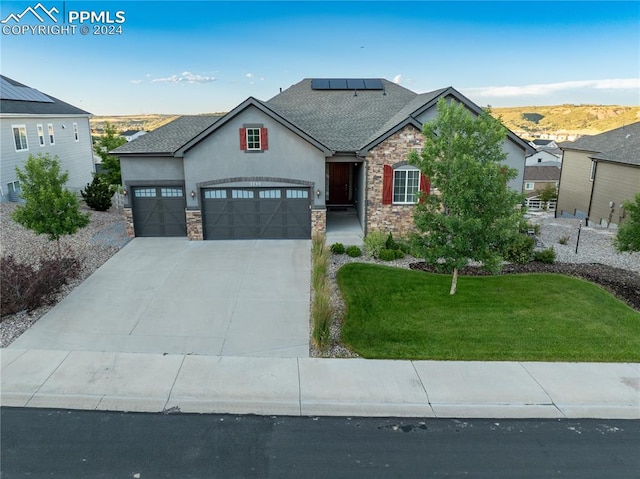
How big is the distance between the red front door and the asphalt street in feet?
62.1

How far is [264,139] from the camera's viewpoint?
1845 cm

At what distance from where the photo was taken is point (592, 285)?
557 inches

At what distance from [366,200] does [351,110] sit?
23.1 ft

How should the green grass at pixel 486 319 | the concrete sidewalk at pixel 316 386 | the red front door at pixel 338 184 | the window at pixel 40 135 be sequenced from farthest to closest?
the window at pixel 40 135, the red front door at pixel 338 184, the green grass at pixel 486 319, the concrete sidewalk at pixel 316 386

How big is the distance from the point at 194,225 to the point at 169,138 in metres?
4.29

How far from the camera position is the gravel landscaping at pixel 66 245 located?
42.8 ft

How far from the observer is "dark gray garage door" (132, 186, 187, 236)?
19438 millimetres

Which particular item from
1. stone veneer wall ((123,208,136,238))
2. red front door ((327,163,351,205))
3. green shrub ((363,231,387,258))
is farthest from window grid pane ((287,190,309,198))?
stone veneer wall ((123,208,136,238))

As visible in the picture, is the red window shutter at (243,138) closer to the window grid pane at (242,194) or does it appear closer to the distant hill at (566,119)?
the window grid pane at (242,194)

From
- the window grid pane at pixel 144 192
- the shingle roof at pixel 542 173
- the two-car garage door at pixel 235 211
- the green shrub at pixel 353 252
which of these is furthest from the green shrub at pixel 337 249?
the shingle roof at pixel 542 173

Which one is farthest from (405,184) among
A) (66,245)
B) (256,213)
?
(66,245)

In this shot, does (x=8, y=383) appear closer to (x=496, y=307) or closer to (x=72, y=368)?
(x=72, y=368)

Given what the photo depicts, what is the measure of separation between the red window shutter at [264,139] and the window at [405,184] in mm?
5624

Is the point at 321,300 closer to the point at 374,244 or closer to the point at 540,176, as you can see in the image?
the point at 374,244
